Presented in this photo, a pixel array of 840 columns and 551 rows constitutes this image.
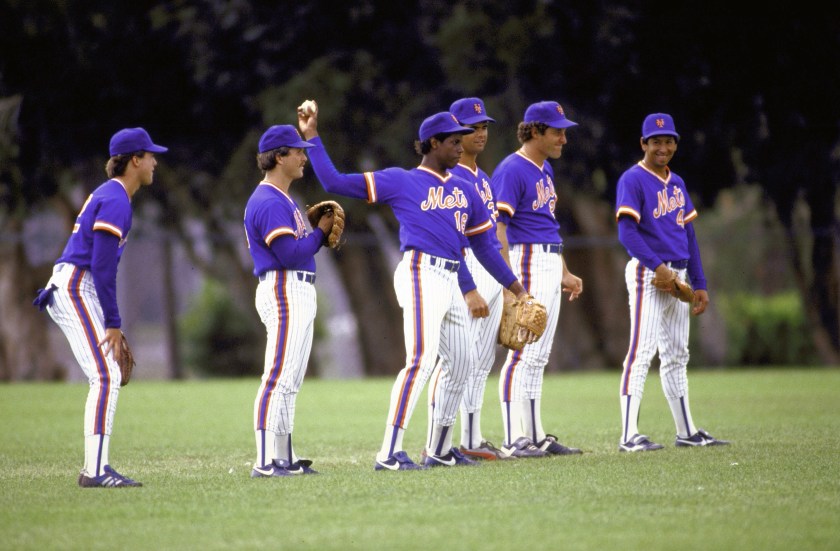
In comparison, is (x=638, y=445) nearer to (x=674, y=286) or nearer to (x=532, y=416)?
(x=532, y=416)

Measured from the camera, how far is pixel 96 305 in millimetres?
7879

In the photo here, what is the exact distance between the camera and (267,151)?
8320 millimetres

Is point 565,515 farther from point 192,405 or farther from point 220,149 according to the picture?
point 220,149

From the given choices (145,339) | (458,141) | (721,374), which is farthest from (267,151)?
(145,339)

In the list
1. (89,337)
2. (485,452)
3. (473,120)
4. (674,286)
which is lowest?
(485,452)

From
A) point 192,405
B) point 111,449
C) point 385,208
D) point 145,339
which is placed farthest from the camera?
point 145,339

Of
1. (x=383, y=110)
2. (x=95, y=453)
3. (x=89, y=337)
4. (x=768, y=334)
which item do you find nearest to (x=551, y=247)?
(x=89, y=337)

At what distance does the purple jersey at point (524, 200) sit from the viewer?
374 inches

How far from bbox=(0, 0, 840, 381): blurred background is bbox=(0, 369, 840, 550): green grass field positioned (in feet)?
21.9

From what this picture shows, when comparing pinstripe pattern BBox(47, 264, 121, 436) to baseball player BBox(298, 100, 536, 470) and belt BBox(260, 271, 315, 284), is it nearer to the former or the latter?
belt BBox(260, 271, 315, 284)

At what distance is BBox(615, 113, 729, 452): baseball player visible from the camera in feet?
31.7

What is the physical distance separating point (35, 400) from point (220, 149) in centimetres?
632

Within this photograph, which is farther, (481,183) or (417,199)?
(481,183)

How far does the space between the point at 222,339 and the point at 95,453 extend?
16.4 m
